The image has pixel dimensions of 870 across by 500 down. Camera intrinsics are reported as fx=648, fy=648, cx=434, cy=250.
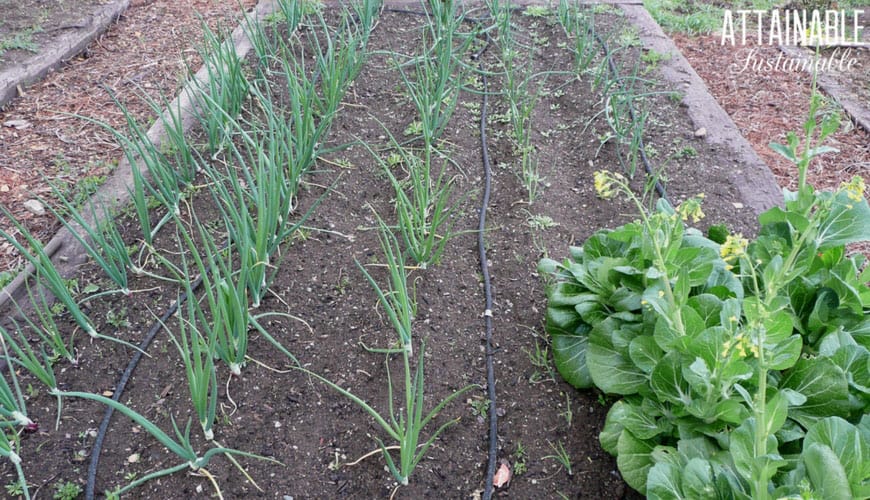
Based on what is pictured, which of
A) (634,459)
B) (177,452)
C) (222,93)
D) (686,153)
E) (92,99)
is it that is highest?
(222,93)

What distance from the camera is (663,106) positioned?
10.7 ft

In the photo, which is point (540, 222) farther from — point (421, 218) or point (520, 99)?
point (520, 99)

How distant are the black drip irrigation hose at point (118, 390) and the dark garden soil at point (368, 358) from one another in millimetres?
24

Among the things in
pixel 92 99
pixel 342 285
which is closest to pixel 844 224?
pixel 342 285

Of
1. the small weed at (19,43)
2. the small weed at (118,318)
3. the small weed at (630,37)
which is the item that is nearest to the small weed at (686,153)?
the small weed at (630,37)

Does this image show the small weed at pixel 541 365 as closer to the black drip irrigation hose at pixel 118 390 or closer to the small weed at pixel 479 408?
the small weed at pixel 479 408

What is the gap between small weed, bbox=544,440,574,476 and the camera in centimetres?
173

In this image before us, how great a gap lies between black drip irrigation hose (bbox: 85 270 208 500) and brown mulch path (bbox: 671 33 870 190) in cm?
268

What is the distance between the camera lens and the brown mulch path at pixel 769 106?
3.12 metres

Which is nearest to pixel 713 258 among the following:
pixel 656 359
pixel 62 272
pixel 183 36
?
pixel 656 359

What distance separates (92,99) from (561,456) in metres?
3.07

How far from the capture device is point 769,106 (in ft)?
11.8

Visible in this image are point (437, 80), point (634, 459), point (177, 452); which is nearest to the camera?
point (177, 452)

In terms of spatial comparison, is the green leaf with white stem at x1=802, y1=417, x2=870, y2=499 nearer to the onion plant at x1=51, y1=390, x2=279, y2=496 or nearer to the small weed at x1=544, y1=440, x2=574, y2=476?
the small weed at x1=544, y1=440, x2=574, y2=476
